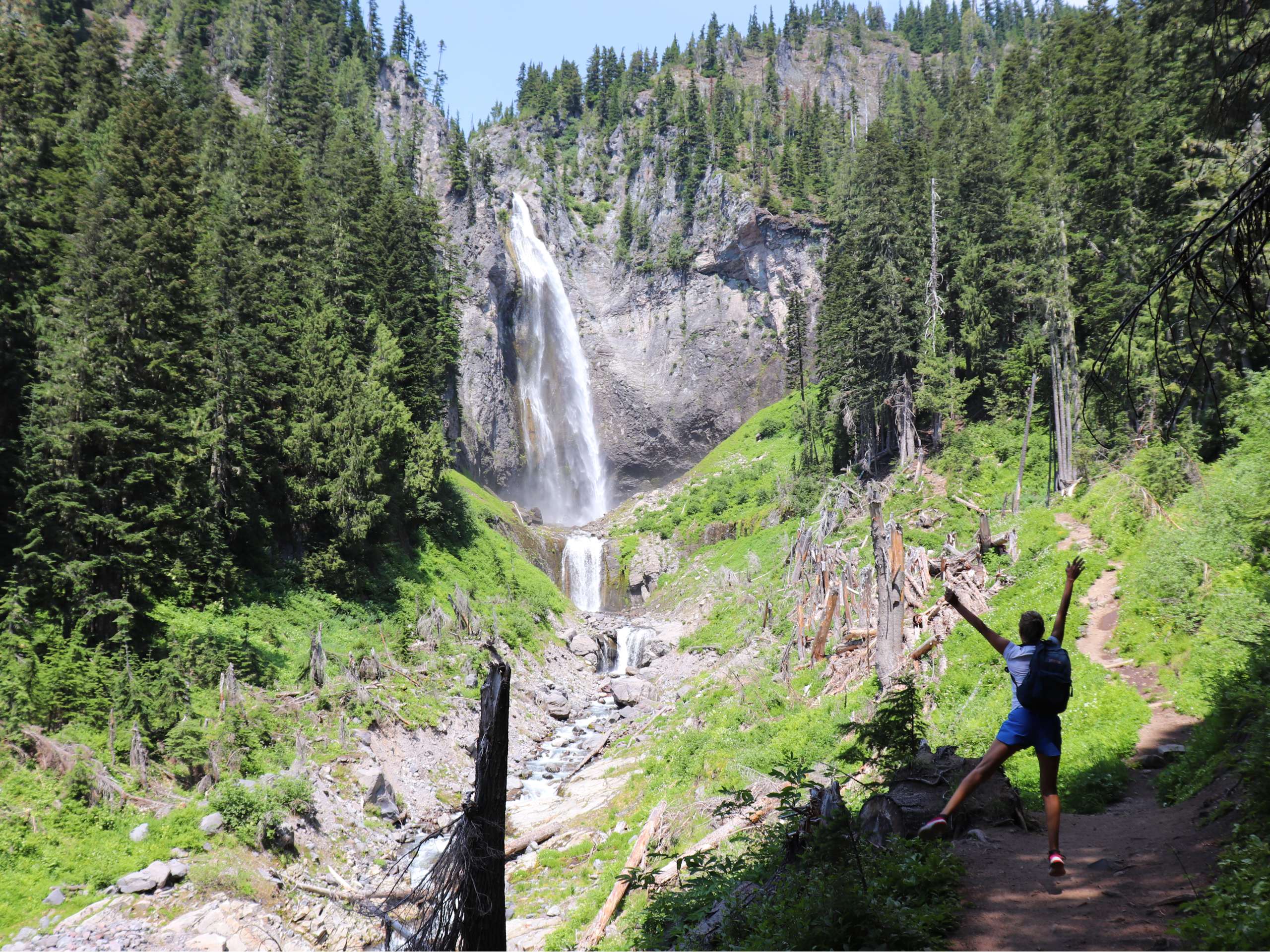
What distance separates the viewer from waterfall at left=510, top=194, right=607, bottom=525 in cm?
7131

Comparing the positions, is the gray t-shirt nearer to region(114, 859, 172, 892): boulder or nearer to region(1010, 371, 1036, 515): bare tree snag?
region(114, 859, 172, 892): boulder

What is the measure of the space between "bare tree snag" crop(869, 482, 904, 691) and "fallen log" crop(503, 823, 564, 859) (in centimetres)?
783

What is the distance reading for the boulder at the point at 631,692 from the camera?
26359 millimetres

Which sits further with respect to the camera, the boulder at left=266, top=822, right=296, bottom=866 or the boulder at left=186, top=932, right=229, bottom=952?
the boulder at left=266, top=822, right=296, bottom=866

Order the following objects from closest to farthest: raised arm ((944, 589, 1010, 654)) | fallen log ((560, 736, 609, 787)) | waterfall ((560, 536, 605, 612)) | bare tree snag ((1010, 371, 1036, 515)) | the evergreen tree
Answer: raised arm ((944, 589, 1010, 654))
the evergreen tree
fallen log ((560, 736, 609, 787))
bare tree snag ((1010, 371, 1036, 515))
waterfall ((560, 536, 605, 612))

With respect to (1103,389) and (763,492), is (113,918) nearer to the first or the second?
(1103,389)

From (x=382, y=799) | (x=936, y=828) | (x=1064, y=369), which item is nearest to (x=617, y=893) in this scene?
(x=936, y=828)

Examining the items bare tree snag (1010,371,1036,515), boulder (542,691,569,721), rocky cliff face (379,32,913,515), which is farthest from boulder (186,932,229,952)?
rocky cliff face (379,32,913,515)

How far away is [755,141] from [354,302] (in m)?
79.1

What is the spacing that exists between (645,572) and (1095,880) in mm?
44569

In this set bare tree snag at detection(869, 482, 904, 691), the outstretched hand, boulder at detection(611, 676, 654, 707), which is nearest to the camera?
the outstretched hand

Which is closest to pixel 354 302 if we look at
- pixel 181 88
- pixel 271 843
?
pixel 271 843

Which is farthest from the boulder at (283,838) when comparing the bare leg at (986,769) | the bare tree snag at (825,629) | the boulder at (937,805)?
the bare leg at (986,769)

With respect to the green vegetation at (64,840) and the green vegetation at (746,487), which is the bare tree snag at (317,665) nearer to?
the green vegetation at (64,840)
